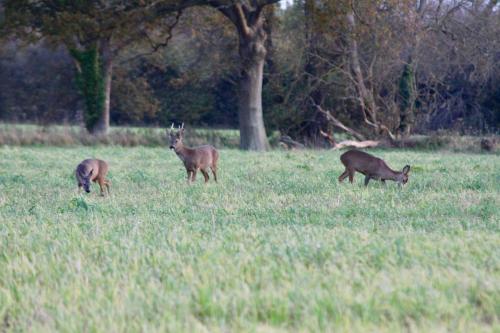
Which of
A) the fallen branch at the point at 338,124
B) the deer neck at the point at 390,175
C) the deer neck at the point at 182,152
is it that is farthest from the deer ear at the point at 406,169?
the fallen branch at the point at 338,124

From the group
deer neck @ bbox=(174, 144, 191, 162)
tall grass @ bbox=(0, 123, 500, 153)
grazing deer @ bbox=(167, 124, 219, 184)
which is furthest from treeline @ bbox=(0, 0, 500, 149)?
deer neck @ bbox=(174, 144, 191, 162)

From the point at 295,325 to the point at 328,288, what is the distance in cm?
67

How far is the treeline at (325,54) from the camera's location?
1107 inches

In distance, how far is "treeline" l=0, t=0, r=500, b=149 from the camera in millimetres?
28125

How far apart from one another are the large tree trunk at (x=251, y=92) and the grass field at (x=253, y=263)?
1782cm

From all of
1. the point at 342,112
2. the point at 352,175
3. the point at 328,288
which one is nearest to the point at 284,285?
the point at 328,288

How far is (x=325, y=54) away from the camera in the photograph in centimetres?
3147

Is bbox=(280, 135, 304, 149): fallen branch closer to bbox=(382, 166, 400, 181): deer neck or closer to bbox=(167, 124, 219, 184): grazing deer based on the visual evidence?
bbox=(167, 124, 219, 184): grazing deer

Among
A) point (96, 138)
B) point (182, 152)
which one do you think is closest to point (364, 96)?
point (96, 138)

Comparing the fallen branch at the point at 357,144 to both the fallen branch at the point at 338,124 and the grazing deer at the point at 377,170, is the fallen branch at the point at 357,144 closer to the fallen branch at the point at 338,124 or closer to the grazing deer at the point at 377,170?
the fallen branch at the point at 338,124

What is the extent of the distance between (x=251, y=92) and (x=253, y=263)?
2374 cm

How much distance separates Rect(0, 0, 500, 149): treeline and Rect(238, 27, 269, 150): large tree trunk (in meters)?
0.05

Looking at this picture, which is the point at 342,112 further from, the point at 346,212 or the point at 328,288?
the point at 328,288

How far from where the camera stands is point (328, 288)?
5.47 meters
